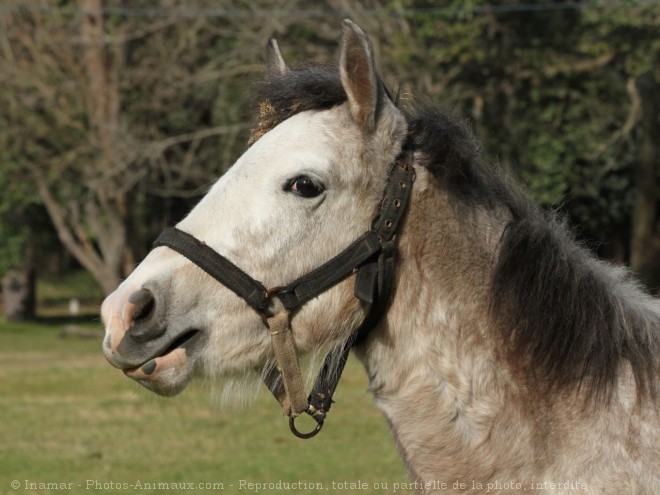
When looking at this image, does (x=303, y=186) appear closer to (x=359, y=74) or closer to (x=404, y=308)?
(x=359, y=74)

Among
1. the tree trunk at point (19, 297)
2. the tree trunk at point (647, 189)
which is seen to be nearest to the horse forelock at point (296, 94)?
the tree trunk at point (647, 189)

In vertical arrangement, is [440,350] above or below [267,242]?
below

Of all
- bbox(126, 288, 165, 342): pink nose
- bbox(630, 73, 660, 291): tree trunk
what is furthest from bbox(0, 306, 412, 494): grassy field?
bbox(630, 73, 660, 291): tree trunk

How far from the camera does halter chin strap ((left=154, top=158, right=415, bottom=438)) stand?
122 inches

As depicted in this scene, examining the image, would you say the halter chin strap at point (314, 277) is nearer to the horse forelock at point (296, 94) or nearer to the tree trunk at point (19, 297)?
the horse forelock at point (296, 94)

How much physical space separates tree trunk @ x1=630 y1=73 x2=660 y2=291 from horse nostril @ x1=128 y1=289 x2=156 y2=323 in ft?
62.7

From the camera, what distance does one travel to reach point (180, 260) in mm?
3084

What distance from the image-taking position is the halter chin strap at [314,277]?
10.1 ft

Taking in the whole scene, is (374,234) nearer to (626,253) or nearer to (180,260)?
(180,260)

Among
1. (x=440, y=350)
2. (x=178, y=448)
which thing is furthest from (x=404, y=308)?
(x=178, y=448)

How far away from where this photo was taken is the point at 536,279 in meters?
3.25

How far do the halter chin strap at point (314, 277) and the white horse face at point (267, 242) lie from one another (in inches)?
1.1

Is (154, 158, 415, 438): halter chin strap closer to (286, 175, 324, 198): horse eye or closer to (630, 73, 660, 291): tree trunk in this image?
(286, 175, 324, 198): horse eye

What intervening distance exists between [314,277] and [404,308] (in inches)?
12.5
